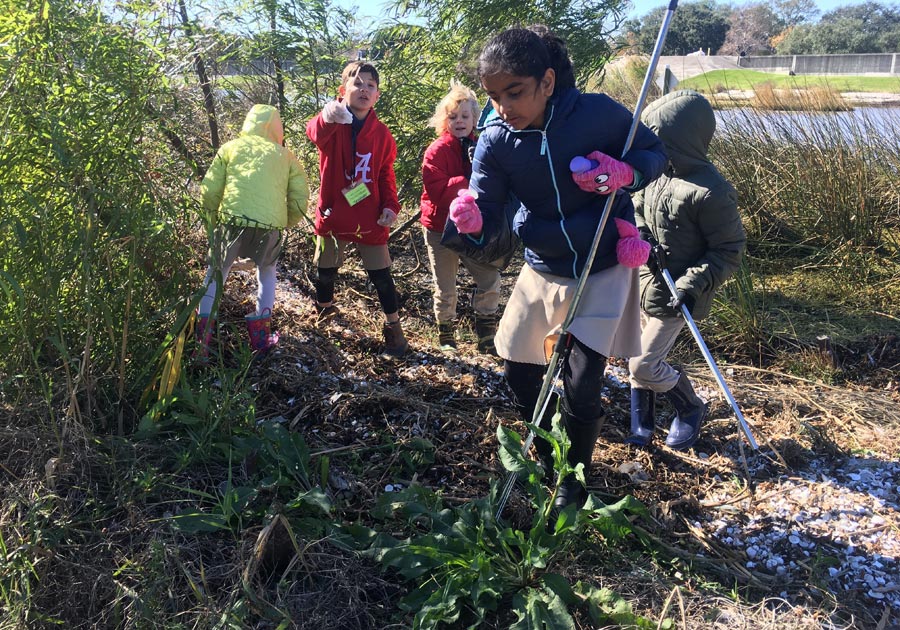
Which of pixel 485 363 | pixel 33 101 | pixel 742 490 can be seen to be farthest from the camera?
pixel 485 363

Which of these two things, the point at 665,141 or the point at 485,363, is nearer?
the point at 665,141

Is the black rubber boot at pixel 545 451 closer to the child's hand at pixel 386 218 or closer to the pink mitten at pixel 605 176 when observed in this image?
the pink mitten at pixel 605 176

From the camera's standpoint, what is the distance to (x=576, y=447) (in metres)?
2.69

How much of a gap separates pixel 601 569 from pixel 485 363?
1817 mm

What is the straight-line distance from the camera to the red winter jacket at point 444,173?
4152 millimetres

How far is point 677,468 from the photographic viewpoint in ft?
10.5

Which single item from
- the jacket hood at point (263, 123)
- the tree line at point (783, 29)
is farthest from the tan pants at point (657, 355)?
the tree line at point (783, 29)

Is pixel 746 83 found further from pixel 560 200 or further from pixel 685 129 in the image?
pixel 560 200

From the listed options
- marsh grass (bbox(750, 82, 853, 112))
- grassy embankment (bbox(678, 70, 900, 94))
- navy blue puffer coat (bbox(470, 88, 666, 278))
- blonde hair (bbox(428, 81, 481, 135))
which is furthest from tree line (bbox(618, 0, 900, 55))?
navy blue puffer coat (bbox(470, 88, 666, 278))

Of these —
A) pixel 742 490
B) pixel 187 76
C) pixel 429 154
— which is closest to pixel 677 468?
pixel 742 490

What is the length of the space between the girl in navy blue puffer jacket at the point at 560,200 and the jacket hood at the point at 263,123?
168cm

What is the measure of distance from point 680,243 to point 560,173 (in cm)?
95

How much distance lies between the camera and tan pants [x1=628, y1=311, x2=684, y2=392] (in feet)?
10.7

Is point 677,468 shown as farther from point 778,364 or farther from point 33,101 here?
point 33,101
